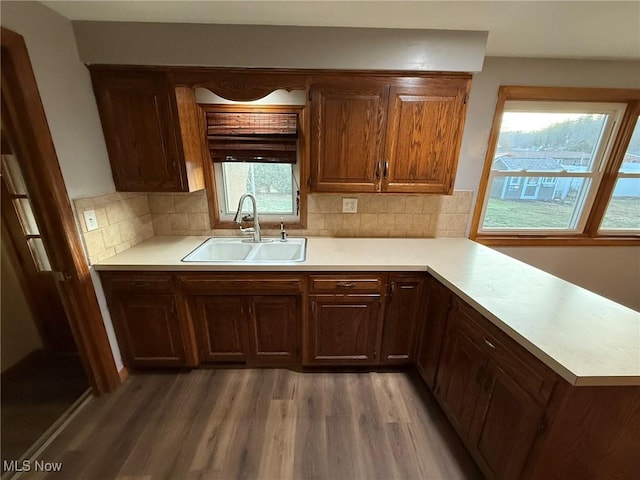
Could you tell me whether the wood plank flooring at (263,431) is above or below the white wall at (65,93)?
below

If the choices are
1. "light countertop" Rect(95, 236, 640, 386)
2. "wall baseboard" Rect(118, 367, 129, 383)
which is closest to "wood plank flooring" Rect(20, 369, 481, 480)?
"wall baseboard" Rect(118, 367, 129, 383)

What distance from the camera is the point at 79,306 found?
156cm

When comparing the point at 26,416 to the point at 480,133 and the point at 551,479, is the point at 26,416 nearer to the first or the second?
the point at 551,479

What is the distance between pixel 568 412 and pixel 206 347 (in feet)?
6.40

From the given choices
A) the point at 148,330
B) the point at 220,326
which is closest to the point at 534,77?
the point at 220,326

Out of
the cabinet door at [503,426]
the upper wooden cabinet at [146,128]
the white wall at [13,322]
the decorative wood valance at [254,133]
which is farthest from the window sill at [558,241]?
the white wall at [13,322]

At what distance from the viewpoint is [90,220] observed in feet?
5.22

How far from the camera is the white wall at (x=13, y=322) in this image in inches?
68.5

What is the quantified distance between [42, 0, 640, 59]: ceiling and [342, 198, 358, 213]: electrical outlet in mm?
1122

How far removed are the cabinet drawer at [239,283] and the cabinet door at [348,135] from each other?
0.70 metres

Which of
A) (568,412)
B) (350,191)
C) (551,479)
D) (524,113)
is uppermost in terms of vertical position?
(524,113)

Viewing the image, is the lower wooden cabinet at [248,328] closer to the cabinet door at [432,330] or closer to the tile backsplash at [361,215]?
the tile backsplash at [361,215]

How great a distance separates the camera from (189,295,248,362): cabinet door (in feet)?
5.75

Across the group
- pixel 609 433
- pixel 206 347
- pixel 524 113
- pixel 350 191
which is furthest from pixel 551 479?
pixel 524 113
